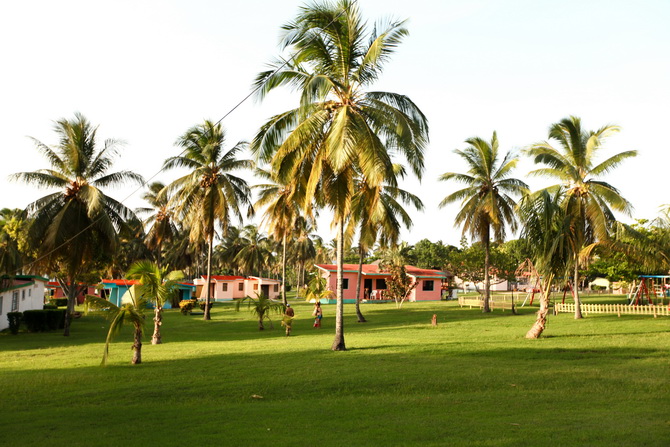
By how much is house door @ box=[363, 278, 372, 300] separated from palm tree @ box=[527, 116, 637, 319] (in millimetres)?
30681

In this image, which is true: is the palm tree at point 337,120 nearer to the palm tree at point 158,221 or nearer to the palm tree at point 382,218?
the palm tree at point 382,218

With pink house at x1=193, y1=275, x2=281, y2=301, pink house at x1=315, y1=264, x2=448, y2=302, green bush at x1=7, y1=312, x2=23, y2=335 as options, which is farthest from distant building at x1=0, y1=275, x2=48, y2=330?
pink house at x1=193, y1=275, x2=281, y2=301

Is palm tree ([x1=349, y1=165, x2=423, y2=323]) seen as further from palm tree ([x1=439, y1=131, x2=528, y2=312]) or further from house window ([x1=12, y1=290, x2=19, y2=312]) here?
house window ([x1=12, y1=290, x2=19, y2=312])

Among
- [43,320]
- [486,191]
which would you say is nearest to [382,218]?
[486,191]

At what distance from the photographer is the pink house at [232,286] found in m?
60.6

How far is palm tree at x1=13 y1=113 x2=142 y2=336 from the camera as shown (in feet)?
78.9

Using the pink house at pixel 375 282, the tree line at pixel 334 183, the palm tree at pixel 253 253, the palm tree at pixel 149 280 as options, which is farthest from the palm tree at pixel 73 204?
the palm tree at pixel 253 253

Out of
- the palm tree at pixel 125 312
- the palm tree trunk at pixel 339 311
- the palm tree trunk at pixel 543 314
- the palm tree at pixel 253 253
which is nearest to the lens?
the palm tree at pixel 125 312

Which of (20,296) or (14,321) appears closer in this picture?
(14,321)

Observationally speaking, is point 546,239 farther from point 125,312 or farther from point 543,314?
point 125,312

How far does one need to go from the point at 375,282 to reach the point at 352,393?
45.4m

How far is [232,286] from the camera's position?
62.0 metres

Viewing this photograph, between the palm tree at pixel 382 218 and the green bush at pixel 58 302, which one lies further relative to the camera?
the green bush at pixel 58 302

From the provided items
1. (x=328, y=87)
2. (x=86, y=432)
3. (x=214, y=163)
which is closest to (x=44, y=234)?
(x=214, y=163)
